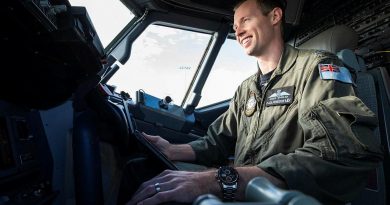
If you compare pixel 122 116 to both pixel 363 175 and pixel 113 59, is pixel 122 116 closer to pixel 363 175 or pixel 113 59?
pixel 363 175

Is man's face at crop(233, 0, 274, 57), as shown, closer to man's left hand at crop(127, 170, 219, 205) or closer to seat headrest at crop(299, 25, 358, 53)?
seat headrest at crop(299, 25, 358, 53)

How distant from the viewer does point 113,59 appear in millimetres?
2844

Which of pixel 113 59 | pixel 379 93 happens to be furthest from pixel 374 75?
pixel 113 59

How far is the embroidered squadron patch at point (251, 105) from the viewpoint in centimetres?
162

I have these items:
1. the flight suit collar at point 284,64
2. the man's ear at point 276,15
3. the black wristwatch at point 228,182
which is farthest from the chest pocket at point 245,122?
the black wristwatch at point 228,182

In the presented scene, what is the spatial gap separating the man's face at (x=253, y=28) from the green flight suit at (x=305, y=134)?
0.16 meters

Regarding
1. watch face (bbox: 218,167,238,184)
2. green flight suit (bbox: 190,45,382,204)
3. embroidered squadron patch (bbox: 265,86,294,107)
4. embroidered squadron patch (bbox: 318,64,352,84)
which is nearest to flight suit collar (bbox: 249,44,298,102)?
green flight suit (bbox: 190,45,382,204)

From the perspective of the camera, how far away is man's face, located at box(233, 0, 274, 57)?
177 centimetres

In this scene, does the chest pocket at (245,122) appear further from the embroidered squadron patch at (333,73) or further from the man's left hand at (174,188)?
the man's left hand at (174,188)

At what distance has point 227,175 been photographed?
3.10 ft

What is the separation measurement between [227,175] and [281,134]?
0.46m

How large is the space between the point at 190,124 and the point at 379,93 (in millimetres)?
1646

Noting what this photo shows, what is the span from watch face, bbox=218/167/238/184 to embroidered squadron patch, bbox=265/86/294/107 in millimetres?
550

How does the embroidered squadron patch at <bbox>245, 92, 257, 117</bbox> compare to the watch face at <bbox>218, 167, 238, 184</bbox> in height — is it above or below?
above
